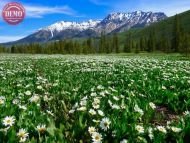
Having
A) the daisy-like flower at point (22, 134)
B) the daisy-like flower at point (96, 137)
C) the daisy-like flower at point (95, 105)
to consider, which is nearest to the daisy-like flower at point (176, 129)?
the daisy-like flower at point (96, 137)

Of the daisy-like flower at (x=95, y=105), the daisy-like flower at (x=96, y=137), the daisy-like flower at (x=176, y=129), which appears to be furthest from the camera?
the daisy-like flower at (x=95, y=105)

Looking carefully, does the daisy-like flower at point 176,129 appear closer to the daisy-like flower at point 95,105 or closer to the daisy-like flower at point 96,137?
the daisy-like flower at point 96,137

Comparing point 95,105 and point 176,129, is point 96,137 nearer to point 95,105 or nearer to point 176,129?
point 176,129

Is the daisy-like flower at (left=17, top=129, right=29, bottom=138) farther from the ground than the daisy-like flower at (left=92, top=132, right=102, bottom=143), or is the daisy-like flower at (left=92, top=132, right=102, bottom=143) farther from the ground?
the daisy-like flower at (left=17, top=129, right=29, bottom=138)

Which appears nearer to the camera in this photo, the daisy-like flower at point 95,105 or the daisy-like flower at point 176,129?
the daisy-like flower at point 176,129

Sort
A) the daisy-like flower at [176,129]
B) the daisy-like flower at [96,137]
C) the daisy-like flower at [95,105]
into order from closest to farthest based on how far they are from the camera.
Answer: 1. the daisy-like flower at [96,137]
2. the daisy-like flower at [176,129]
3. the daisy-like flower at [95,105]

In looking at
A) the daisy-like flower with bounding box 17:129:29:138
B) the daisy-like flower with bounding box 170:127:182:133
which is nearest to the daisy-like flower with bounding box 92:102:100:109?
the daisy-like flower with bounding box 170:127:182:133

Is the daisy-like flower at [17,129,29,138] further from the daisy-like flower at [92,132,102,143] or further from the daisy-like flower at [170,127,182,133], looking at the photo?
the daisy-like flower at [170,127,182,133]

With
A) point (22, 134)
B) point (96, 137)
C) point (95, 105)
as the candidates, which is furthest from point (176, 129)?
point (22, 134)

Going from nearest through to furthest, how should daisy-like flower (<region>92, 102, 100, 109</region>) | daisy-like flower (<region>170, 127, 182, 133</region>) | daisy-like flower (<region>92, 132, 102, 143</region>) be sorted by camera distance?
daisy-like flower (<region>92, 132, 102, 143</region>)
daisy-like flower (<region>170, 127, 182, 133</region>)
daisy-like flower (<region>92, 102, 100, 109</region>)

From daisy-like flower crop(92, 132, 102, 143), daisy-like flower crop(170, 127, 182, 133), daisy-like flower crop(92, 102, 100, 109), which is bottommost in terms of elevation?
daisy-like flower crop(170, 127, 182, 133)

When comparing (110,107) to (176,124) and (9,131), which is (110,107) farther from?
(9,131)

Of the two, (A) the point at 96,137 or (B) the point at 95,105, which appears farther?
(B) the point at 95,105

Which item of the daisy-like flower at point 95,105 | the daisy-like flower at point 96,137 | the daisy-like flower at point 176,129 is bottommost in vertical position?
the daisy-like flower at point 176,129
